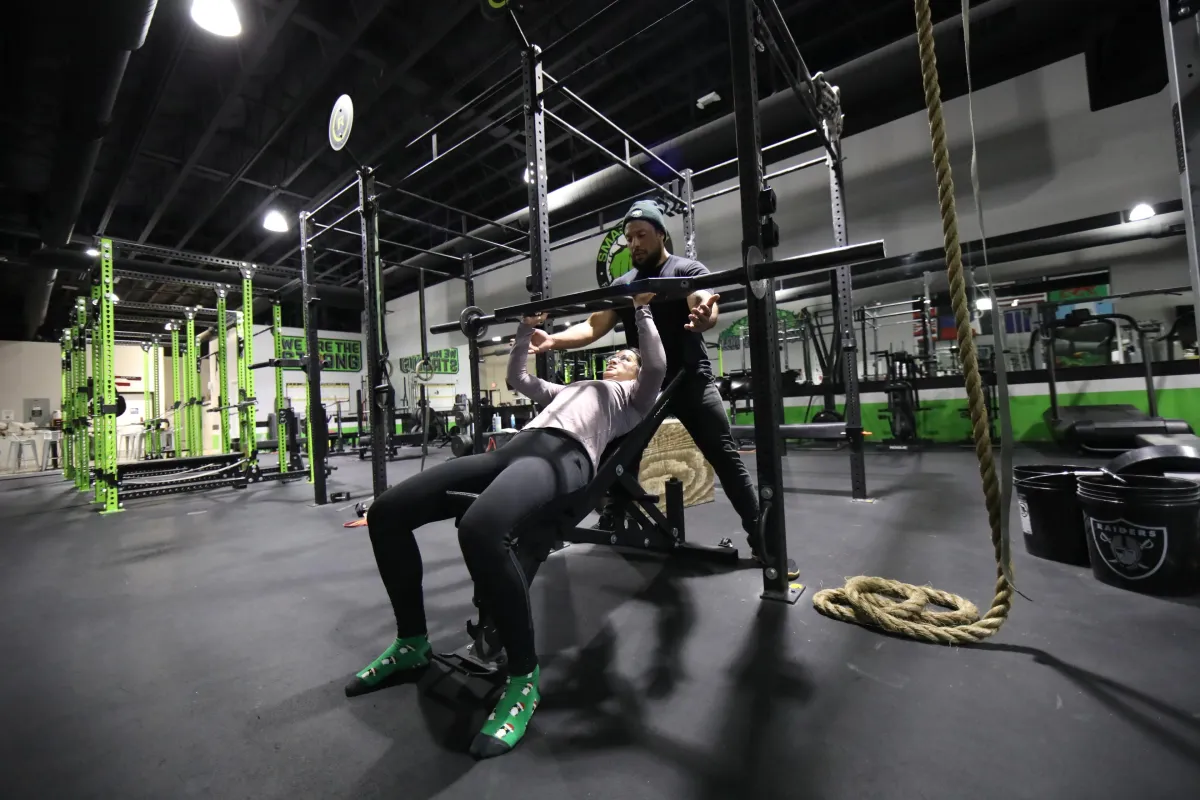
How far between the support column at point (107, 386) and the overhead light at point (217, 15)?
2170 mm

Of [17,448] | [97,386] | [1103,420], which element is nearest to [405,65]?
[97,386]

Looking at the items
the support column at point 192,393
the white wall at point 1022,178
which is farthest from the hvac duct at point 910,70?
the support column at point 192,393

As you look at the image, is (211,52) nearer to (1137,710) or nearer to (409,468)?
(409,468)

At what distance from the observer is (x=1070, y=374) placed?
15.9ft

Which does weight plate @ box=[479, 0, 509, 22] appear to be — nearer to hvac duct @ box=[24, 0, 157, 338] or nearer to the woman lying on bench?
the woman lying on bench

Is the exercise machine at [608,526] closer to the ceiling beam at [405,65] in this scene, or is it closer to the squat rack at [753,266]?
the squat rack at [753,266]

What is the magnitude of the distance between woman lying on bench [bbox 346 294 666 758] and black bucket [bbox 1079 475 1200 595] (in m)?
1.46

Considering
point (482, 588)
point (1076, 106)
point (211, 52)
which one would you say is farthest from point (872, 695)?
point (211, 52)

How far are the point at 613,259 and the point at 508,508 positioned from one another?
299 centimetres

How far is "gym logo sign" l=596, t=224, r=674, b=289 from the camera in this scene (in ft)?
12.2


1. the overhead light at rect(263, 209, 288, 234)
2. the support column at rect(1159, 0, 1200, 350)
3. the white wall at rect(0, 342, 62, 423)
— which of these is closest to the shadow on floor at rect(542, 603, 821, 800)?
the support column at rect(1159, 0, 1200, 350)

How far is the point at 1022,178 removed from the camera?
4906 millimetres

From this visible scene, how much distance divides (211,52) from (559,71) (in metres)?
3.44

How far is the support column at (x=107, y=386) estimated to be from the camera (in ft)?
12.7
